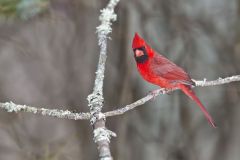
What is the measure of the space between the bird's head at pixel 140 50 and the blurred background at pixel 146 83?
844 mm

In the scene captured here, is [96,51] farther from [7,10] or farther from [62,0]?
[7,10]

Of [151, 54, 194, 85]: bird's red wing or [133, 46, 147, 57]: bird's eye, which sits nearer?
[133, 46, 147, 57]: bird's eye

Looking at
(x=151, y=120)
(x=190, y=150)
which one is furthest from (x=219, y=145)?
(x=151, y=120)

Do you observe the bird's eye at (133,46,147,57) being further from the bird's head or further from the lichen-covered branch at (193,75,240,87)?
the lichen-covered branch at (193,75,240,87)

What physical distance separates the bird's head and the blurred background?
84 centimetres

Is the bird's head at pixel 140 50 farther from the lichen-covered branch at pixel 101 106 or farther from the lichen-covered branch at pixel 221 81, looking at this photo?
the lichen-covered branch at pixel 221 81

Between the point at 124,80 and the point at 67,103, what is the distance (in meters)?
0.65

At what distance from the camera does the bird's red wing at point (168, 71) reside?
3602 millimetres

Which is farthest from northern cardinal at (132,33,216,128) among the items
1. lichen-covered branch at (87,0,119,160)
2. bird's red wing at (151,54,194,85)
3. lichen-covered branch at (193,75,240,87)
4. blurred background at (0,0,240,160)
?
blurred background at (0,0,240,160)

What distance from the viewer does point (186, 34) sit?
4.60 m

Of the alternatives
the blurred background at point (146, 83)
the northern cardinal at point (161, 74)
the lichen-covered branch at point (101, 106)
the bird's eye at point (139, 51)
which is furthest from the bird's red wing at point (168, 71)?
the blurred background at point (146, 83)

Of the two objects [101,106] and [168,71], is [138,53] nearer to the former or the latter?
[168,71]

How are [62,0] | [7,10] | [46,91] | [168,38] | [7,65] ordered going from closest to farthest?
[7,10], [62,0], [168,38], [46,91], [7,65]

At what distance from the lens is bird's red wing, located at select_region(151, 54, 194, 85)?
3602mm
